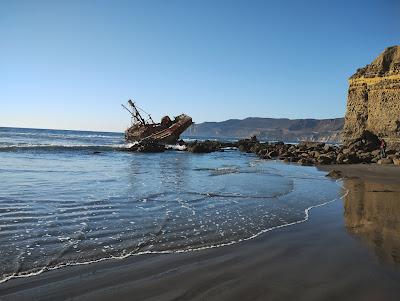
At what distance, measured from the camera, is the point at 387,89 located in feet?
104

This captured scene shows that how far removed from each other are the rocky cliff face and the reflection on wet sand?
19.4 m

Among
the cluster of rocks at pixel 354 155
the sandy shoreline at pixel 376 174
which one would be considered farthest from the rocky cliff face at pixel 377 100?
the sandy shoreline at pixel 376 174

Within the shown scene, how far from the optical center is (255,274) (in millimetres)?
4777

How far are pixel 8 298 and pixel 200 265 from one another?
2317 mm

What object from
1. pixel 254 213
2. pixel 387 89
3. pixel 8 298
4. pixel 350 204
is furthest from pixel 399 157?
pixel 8 298

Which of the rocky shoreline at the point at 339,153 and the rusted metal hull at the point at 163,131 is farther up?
the rusted metal hull at the point at 163,131

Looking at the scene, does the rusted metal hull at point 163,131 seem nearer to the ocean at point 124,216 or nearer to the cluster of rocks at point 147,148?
the cluster of rocks at point 147,148

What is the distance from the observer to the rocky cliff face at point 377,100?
30.9 m

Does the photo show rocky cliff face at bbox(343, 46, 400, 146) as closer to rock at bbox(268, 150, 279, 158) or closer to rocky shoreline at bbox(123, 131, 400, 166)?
rocky shoreline at bbox(123, 131, 400, 166)

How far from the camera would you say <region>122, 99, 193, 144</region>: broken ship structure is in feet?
154

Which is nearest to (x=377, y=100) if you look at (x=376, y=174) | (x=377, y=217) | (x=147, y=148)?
(x=376, y=174)

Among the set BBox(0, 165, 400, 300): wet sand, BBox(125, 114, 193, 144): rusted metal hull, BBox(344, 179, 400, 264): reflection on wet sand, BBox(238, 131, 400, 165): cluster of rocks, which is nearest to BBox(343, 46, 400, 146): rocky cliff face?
BBox(238, 131, 400, 165): cluster of rocks

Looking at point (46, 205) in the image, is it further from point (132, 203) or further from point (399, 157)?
point (399, 157)

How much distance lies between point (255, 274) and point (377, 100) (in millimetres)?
32293
